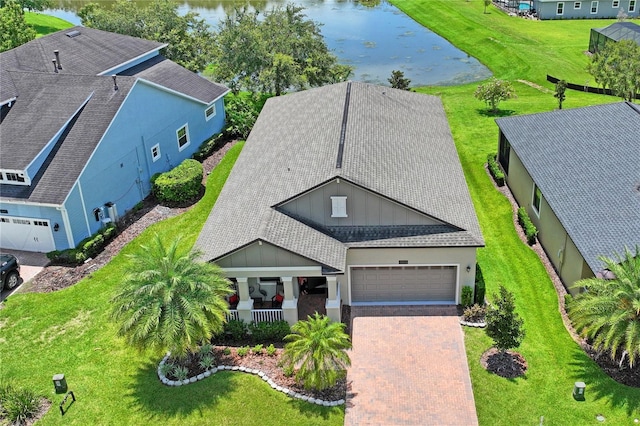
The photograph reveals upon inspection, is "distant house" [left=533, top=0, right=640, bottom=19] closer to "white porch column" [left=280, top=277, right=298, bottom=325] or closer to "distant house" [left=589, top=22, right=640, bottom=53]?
"distant house" [left=589, top=22, right=640, bottom=53]

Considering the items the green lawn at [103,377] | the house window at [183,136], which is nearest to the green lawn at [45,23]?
the house window at [183,136]

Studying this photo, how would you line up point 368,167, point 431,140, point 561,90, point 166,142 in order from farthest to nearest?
point 561,90 → point 166,142 → point 431,140 → point 368,167

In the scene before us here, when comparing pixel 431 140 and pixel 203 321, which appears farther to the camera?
pixel 431 140

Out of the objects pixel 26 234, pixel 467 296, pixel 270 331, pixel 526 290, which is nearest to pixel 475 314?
pixel 467 296

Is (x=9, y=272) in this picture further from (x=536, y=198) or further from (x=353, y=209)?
(x=536, y=198)

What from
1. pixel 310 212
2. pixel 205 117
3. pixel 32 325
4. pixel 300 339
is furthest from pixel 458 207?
pixel 205 117

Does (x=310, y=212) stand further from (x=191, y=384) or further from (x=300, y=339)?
(x=191, y=384)
